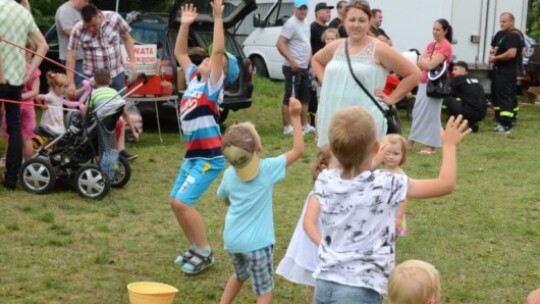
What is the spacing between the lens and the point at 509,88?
13.8 meters

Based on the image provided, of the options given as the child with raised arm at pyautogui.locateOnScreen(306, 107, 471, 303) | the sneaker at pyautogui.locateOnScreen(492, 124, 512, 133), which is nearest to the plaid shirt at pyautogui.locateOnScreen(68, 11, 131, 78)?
the child with raised arm at pyautogui.locateOnScreen(306, 107, 471, 303)

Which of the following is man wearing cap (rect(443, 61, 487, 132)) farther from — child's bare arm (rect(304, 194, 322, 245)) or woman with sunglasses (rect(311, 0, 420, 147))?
child's bare arm (rect(304, 194, 322, 245))

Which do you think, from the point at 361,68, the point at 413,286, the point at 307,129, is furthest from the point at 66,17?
the point at 413,286

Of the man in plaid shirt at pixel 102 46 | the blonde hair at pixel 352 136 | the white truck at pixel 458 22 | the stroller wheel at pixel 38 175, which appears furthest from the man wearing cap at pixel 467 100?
the blonde hair at pixel 352 136

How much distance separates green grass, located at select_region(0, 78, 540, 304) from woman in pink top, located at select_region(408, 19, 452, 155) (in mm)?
918

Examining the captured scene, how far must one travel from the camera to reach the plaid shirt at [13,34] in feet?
25.5

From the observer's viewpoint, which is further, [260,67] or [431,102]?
[260,67]

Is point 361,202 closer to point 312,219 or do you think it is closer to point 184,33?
point 312,219

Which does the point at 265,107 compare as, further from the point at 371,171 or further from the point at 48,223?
the point at 371,171

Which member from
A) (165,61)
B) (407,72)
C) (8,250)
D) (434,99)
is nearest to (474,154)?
(434,99)

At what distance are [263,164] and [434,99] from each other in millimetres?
6554

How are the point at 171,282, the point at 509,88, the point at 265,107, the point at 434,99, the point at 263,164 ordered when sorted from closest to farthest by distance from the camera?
the point at 263,164 < the point at 171,282 < the point at 434,99 < the point at 509,88 < the point at 265,107

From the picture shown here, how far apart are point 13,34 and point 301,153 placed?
420 cm

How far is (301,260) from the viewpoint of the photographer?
15.3 ft
